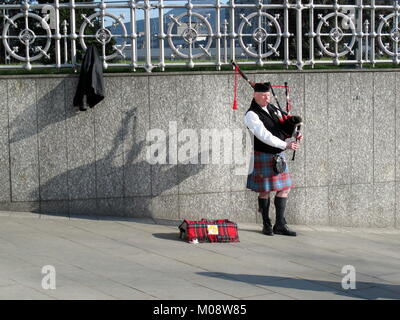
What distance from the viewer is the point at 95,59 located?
9297 mm

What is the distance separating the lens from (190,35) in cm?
988

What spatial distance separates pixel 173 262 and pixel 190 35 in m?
3.52

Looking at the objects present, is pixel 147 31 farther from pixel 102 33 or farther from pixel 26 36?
pixel 26 36

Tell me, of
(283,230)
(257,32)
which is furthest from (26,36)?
(283,230)

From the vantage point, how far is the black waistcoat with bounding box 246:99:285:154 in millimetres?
9039

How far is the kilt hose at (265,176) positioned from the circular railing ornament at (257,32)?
65.4 inches

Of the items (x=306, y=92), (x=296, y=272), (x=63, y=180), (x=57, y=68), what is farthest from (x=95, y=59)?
(x=296, y=272)

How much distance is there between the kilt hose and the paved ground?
2.05ft

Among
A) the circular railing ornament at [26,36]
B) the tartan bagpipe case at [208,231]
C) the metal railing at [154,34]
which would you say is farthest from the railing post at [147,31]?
the tartan bagpipe case at [208,231]

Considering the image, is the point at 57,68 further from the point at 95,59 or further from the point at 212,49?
the point at 212,49

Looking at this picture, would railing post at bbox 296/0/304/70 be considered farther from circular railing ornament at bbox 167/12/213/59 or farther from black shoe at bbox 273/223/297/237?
black shoe at bbox 273/223/297/237

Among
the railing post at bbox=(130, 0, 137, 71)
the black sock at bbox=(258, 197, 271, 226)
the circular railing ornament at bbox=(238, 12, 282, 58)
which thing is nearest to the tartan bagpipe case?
the black sock at bbox=(258, 197, 271, 226)

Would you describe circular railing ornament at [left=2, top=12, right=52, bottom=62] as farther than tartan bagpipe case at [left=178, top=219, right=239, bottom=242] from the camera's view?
Yes

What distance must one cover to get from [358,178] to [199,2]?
11.1 ft
